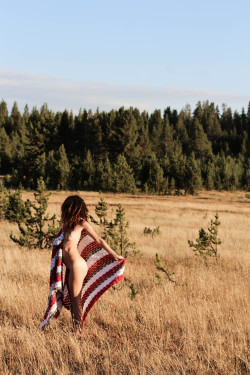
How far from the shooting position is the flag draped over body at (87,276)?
14.4 ft

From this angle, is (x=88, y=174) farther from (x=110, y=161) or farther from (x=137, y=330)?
(x=137, y=330)

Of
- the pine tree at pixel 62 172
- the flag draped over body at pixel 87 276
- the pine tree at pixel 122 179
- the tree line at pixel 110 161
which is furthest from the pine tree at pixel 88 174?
the flag draped over body at pixel 87 276

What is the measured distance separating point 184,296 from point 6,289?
3170 mm

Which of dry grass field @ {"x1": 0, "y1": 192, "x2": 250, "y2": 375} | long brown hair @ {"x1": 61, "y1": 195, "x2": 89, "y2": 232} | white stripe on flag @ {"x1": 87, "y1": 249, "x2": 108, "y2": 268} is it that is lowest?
dry grass field @ {"x1": 0, "y1": 192, "x2": 250, "y2": 375}

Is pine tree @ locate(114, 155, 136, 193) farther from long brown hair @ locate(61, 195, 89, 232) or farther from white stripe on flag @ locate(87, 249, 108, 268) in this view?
long brown hair @ locate(61, 195, 89, 232)

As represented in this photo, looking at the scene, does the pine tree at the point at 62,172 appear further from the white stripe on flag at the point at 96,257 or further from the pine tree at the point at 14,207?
the white stripe on flag at the point at 96,257

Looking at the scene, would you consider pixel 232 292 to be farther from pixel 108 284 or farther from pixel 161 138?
pixel 161 138

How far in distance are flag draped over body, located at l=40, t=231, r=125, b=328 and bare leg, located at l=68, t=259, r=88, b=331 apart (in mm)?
80

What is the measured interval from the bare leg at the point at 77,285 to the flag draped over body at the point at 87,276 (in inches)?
3.1

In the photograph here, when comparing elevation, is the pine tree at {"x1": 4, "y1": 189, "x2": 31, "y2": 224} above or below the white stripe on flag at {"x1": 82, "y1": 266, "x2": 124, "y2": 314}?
below

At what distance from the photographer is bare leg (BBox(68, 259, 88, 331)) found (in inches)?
172

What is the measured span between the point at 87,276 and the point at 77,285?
0.25 m

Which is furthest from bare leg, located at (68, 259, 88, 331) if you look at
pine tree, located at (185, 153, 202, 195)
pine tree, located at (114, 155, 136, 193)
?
pine tree, located at (185, 153, 202, 195)

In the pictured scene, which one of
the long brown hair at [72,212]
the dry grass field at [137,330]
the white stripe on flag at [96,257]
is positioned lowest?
the dry grass field at [137,330]
